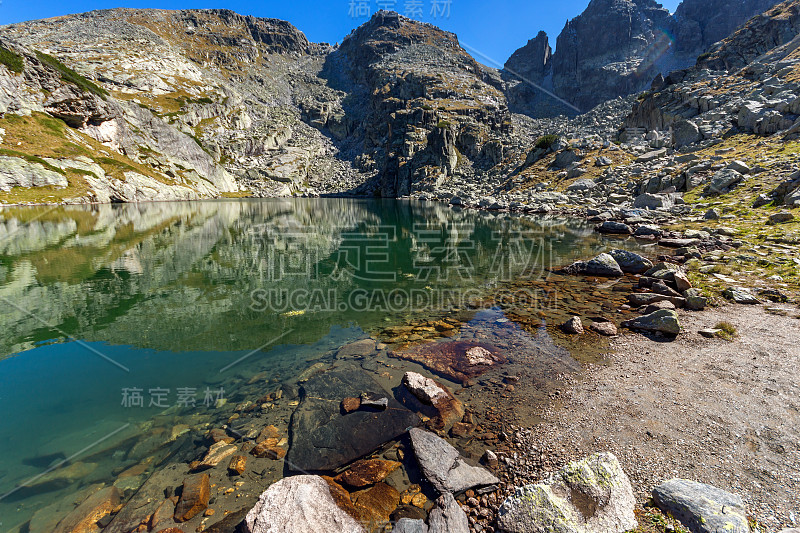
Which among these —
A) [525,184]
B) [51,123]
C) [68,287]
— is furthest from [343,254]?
[51,123]

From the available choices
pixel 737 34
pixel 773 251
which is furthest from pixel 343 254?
pixel 737 34

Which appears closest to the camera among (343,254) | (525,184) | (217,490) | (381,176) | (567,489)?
(567,489)

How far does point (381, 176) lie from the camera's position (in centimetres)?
14512

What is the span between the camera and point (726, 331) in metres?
9.66

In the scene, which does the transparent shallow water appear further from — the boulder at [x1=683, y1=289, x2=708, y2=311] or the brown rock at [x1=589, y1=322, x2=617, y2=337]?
the boulder at [x1=683, y1=289, x2=708, y2=311]

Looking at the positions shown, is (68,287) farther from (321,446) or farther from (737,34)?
(737,34)

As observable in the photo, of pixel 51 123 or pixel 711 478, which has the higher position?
pixel 51 123

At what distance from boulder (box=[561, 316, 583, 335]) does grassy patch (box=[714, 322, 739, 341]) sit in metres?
3.68

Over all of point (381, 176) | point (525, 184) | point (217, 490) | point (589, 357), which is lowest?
point (217, 490)

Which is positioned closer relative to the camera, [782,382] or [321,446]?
[321,446]

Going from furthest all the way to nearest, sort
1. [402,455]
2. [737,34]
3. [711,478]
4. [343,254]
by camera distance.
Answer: [737,34], [343,254], [402,455], [711,478]

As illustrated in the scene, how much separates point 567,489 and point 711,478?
2.52 m

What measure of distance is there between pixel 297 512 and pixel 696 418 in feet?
25.2

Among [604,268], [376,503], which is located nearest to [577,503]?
[376,503]
